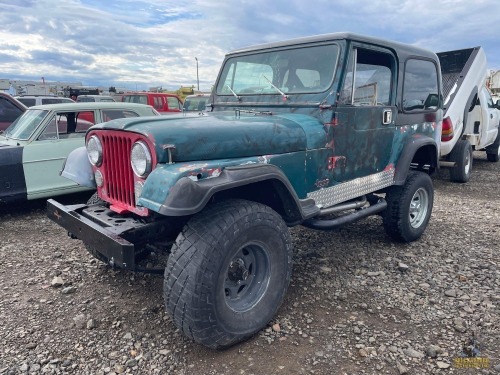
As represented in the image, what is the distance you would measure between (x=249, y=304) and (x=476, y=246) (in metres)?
3.07

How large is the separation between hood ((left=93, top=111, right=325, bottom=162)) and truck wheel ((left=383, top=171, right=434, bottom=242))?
152 centimetres

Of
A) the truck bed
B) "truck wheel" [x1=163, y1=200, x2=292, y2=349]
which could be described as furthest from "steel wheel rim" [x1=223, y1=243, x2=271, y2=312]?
the truck bed

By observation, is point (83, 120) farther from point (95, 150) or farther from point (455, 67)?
point (455, 67)

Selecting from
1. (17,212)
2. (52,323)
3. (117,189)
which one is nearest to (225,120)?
(117,189)

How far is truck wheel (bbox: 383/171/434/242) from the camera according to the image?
424 centimetres

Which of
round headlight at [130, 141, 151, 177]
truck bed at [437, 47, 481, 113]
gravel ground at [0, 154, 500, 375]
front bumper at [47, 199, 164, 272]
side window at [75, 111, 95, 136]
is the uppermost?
truck bed at [437, 47, 481, 113]

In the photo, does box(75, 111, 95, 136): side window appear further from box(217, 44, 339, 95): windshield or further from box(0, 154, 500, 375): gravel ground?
box(217, 44, 339, 95): windshield

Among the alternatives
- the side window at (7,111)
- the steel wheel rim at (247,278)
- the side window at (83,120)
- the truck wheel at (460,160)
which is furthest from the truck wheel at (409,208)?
the side window at (7,111)

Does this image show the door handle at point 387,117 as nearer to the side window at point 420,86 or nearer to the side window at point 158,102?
the side window at point 420,86

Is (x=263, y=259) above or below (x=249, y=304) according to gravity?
above

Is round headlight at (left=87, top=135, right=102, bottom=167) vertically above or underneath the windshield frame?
underneath

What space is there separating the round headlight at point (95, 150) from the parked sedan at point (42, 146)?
117 inches

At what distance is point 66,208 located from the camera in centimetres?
304

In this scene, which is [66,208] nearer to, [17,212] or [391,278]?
[391,278]
